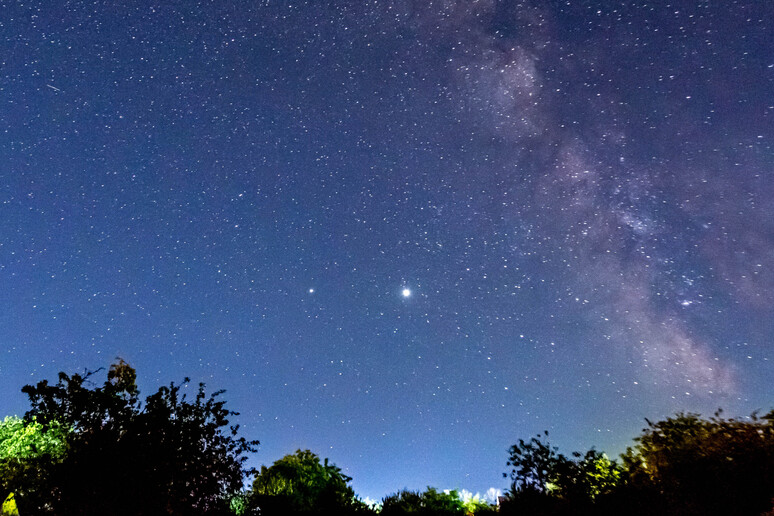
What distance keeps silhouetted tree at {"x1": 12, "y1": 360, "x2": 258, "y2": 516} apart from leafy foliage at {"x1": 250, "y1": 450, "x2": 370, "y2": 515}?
1193 cm

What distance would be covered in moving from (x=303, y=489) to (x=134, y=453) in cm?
2254

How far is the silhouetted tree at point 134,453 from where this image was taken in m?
14.8

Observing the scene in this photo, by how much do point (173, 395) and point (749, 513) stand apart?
25.5m

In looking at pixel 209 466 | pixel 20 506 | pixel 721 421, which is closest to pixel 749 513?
pixel 721 421

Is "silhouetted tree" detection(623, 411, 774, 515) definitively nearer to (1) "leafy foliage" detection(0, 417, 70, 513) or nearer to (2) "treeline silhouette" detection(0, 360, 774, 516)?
(2) "treeline silhouette" detection(0, 360, 774, 516)

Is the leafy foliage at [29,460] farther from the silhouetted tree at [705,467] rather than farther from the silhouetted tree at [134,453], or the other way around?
the silhouetted tree at [705,467]

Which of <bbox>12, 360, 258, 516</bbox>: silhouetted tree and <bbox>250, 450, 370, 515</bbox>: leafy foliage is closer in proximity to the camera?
<bbox>12, 360, 258, 516</bbox>: silhouetted tree

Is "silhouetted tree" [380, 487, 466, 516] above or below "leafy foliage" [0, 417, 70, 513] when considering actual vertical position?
below

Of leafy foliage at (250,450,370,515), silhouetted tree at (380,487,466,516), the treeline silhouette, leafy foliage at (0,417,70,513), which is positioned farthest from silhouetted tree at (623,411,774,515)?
leafy foliage at (0,417,70,513)

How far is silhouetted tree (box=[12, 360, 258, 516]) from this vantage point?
584 inches

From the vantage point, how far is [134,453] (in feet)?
52.9

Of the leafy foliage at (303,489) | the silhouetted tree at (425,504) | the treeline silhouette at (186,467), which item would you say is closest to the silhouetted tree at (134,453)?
the treeline silhouette at (186,467)

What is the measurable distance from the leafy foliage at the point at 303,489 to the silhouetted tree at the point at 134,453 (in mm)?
11934

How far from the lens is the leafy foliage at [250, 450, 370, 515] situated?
3039 centimetres
